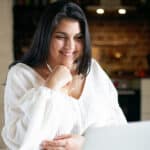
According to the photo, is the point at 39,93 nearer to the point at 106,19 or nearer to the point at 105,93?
the point at 105,93

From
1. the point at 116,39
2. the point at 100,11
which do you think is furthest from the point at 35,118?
the point at 116,39

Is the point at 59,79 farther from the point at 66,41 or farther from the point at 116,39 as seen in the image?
the point at 116,39

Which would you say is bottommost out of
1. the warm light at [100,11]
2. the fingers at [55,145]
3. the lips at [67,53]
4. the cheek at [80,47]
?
the fingers at [55,145]

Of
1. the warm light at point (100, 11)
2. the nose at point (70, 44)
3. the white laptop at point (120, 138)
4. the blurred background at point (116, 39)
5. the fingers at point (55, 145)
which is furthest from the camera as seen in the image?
the warm light at point (100, 11)

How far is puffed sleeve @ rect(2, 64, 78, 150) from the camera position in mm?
937

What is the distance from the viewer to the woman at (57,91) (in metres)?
0.96

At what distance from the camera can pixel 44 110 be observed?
0.96 meters

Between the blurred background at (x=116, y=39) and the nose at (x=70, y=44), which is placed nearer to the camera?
the nose at (x=70, y=44)

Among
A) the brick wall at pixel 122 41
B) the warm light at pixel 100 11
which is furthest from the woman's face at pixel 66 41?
the brick wall at pixel 122 41

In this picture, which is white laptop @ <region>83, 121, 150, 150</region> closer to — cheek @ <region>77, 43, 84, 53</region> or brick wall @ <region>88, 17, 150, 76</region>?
cheek @ <region>77, 43, 84, 53</region>

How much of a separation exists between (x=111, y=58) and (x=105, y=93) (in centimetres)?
397

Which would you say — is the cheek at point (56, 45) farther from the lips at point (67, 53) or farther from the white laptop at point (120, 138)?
the white laptop at point (120, 138)

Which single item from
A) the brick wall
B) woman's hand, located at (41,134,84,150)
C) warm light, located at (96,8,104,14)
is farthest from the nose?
the brick wall

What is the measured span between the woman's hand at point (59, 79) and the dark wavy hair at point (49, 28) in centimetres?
11
